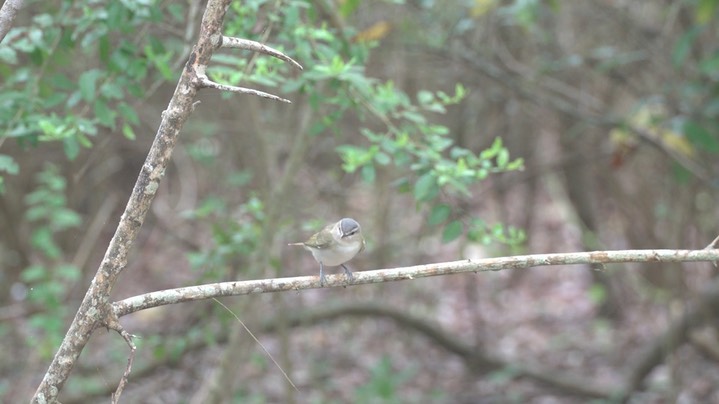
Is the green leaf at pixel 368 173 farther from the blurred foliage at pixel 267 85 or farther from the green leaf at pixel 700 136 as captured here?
the green leaf at pixel 700 136

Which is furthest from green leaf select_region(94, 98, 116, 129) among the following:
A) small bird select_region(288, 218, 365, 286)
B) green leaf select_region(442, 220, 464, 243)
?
green leaf select_region(442, 220, 464, 243)

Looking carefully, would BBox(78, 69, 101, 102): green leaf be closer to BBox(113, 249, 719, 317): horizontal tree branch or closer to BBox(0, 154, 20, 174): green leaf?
BBox(0, 154, 20, 174): green leaf

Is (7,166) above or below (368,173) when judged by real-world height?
below

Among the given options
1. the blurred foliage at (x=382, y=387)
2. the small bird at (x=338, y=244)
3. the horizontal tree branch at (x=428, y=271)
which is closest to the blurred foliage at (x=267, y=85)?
the small bird at (x=338, y=244)

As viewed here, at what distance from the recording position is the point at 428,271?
2.61 metres

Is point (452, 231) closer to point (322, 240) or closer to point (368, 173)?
point (368, 173)

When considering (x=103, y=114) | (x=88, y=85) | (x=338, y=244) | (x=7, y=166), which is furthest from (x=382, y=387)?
(x=7, y=166)

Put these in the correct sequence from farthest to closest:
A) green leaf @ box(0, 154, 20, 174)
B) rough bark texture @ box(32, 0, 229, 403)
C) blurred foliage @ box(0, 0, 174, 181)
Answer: blurred foliage @ box(0, 0, 174, 181), green leaf @ box(0, 154, 20, 174), rough bark texture @ box(32, 0, 229, 403)

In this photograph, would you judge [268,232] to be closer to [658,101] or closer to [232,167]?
[658,101]

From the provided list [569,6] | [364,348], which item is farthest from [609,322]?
[569,6]

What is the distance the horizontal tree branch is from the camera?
2514 mm

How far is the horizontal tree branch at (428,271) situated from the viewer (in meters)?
2.51

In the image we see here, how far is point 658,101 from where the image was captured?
5738 millimetres

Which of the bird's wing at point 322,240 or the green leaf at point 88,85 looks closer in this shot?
the green leaf at point 88,85
